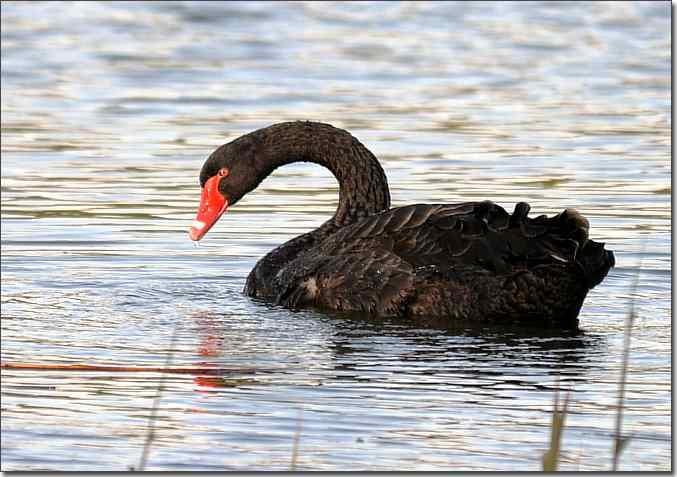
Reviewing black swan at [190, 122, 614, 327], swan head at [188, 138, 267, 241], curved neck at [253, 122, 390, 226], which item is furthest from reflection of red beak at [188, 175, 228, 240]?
black swan at [190, 122, 614, 327]

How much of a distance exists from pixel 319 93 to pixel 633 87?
313cm

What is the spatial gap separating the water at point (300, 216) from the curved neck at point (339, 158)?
25.9 inches

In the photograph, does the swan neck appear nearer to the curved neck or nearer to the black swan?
the curved neck

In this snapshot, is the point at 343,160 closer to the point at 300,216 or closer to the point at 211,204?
the point at 211,204

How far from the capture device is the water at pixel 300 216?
586 centimetres

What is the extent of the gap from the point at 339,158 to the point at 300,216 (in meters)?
1.58

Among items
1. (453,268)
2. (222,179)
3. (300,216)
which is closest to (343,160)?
(222,179)

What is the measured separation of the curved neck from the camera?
919cm

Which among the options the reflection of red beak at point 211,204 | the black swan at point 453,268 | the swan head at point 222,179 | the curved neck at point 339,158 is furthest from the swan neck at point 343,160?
the black swan at point 453,268

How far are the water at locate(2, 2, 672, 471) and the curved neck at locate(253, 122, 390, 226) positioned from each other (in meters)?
0.66

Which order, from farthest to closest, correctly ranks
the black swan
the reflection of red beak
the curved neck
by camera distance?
the curved neck, the reflection of red beak, the black swan

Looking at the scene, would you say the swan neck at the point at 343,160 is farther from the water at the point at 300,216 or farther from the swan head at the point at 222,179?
the water at the point at 300,216

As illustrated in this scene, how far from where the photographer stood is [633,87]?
55.9ft

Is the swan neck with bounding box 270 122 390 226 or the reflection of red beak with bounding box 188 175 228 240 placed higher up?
the swan neck with bounding box 270 122 390 226
